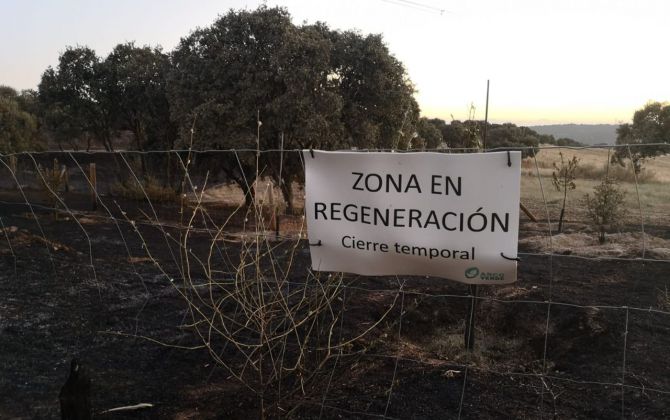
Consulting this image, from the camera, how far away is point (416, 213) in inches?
132

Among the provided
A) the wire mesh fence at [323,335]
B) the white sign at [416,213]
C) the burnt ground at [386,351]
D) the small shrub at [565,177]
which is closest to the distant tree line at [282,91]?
the small shrub at [565,177]

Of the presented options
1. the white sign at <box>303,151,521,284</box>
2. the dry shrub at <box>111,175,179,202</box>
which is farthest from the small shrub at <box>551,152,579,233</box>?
the dry shrub at <box>111,175,179,202</box>

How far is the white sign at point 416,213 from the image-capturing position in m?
3.20

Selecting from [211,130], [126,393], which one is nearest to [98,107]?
[211,130]

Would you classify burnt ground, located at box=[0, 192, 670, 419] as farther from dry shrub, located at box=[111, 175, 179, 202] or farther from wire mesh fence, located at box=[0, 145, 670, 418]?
dry shrub, located at box=[111, 175, 179, 202]

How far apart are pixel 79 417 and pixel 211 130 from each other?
34.8ft

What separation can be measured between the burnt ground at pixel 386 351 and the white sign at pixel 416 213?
0.56 metres

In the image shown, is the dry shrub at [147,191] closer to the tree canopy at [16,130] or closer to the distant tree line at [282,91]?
the distant tree line at [282,91]

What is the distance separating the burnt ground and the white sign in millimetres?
559

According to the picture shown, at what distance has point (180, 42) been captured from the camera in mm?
14195

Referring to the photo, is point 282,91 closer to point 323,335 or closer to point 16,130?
point 323,335

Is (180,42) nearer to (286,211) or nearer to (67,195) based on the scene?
(286,211)

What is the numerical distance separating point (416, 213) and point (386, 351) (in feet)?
4.98

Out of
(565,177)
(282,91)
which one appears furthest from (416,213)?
(282,91)
